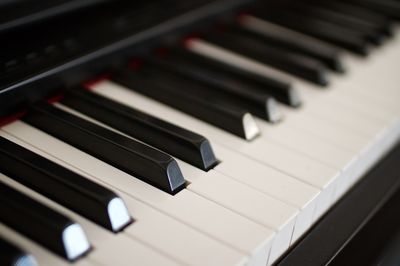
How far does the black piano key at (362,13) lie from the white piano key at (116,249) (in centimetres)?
123

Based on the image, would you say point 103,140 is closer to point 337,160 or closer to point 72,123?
point 72,123

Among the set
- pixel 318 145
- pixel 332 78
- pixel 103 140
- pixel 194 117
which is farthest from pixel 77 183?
pixel 332 78

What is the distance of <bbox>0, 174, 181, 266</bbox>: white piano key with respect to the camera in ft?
2.31

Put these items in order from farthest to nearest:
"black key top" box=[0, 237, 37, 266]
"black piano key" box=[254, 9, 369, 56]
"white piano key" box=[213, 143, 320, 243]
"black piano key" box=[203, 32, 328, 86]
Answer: "black piano key" box=[254, 9, 369, 56], "black piano key" box=[203, 32, 328, 86], "white piano key" box=[213, 143, 320, 243], "black key top" box=[0, 237, 37, 266]

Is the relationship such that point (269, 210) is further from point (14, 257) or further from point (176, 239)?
point (14, 257)

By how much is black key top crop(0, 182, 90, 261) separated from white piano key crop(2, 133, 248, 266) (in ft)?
0.28

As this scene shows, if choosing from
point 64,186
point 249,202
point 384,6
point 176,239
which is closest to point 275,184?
point 249,202

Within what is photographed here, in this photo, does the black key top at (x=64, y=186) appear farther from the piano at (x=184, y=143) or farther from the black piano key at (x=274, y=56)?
the black piano key at (x=274, y=56)

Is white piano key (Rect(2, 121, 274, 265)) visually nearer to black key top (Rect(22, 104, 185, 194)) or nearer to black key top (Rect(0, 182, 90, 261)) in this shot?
black key top (Rect(22, 104, 185, 194))

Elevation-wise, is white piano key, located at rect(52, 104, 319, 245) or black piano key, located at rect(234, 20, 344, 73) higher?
black piano key, located at rect(234, 20, 344, 73)

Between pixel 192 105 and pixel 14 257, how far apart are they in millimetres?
518

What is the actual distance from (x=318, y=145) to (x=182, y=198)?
0.34 m

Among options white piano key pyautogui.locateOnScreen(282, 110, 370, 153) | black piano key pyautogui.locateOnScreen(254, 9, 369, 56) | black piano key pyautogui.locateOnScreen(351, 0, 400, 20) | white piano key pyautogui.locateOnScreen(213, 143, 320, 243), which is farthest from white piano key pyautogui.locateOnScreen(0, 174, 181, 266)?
black piano key pyautogui.locateOnScreen(351, 0, 400, 20)

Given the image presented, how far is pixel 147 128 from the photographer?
0.96 m
